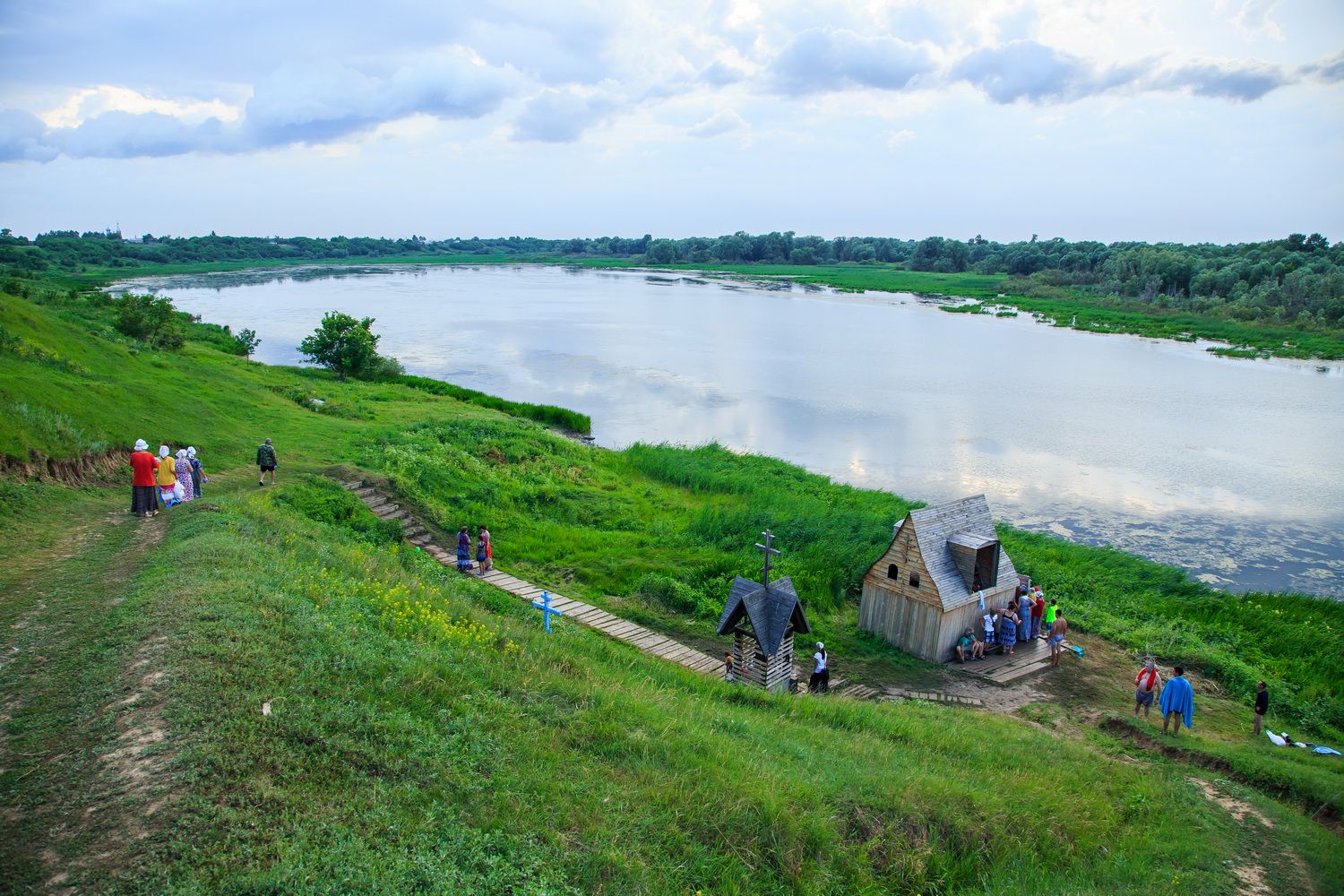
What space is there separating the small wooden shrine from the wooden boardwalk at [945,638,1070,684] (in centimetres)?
548

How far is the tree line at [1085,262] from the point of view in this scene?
284 ft

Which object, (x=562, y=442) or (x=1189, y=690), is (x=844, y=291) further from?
(x=1189, y=690)

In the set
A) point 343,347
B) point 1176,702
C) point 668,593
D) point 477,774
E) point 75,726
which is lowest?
point 668,593

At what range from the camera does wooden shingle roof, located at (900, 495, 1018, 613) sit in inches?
771

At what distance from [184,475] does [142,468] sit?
1.83 m

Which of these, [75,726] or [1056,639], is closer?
[75,726]

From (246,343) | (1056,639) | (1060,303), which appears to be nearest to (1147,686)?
(1056,639)

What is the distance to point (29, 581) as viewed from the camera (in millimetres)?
11953

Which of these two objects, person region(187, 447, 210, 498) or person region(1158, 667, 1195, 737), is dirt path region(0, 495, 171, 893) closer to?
person region(187, 447, 210, 498)

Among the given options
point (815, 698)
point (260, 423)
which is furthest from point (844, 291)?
point (815, 698)

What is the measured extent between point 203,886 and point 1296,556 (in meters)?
36.3

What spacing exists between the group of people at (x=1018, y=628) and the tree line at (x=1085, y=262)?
81.2 meters

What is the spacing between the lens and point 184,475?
18.0 meters

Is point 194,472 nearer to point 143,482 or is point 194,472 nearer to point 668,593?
point 143,482
